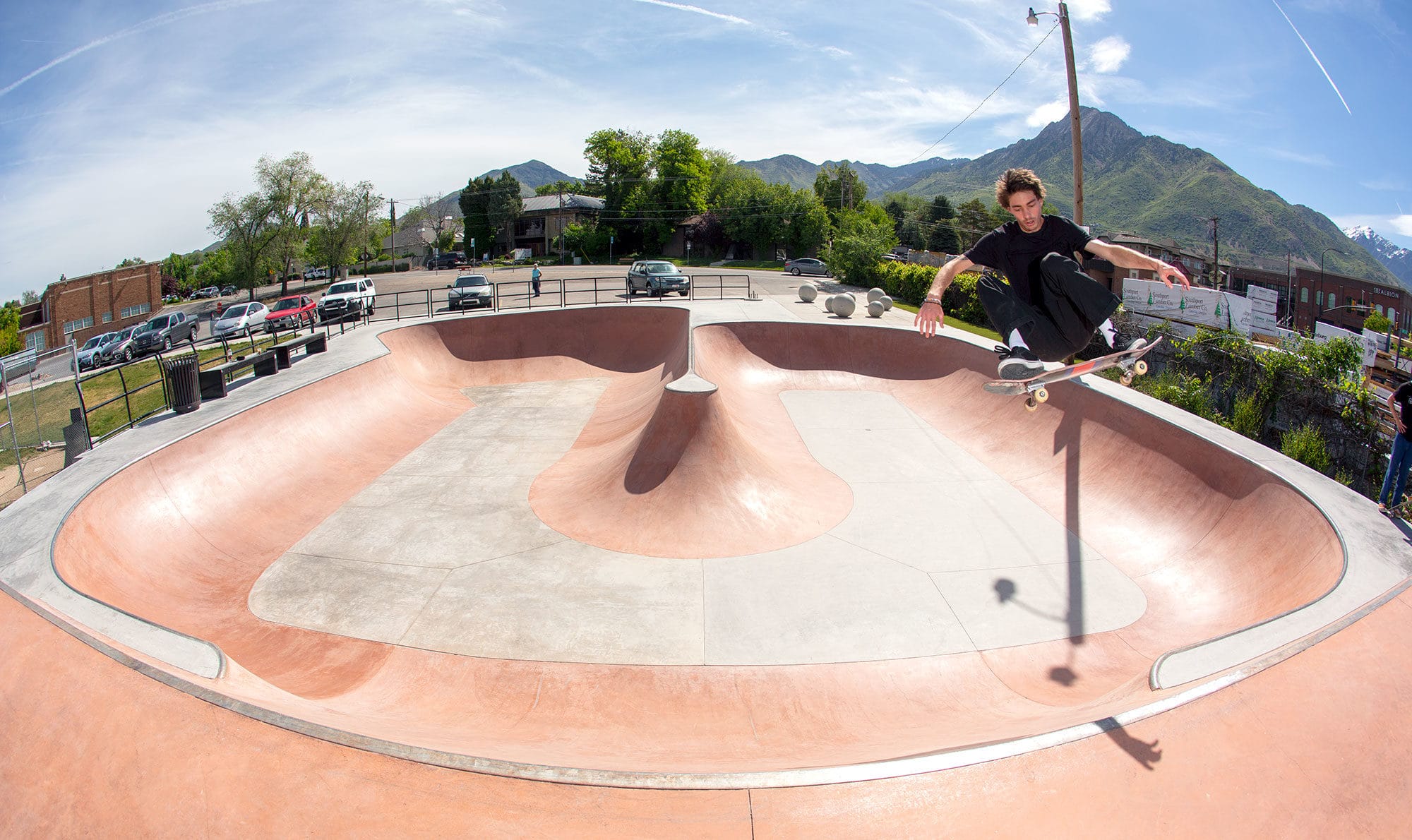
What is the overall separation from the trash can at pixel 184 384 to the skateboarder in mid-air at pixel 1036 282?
11695 mm

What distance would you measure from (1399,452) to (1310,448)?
3.09 m

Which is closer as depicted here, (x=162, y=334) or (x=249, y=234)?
(x=162, y=334)

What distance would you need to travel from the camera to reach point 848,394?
1591 cm

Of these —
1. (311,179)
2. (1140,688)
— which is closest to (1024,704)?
(1140,688)

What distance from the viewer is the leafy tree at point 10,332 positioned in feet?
121

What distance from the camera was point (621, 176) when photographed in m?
74.1

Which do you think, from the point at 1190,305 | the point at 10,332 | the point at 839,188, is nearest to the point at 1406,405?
the point at 1190,305

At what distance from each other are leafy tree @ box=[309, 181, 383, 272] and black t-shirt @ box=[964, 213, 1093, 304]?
62.3m

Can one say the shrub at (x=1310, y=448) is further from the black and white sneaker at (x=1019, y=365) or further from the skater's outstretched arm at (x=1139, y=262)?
the skater's outstretched arm at (x=1139, y=262)

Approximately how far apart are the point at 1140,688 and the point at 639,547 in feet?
18.9

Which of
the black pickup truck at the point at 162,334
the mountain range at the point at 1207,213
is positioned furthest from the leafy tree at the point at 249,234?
the mountain range at the point at 1207,213

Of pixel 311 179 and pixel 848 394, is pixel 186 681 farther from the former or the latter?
pixel 311 179

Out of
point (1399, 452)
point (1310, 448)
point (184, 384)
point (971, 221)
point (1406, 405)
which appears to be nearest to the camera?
point (1406, 405)

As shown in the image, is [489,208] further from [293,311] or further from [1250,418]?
[1250,418]
